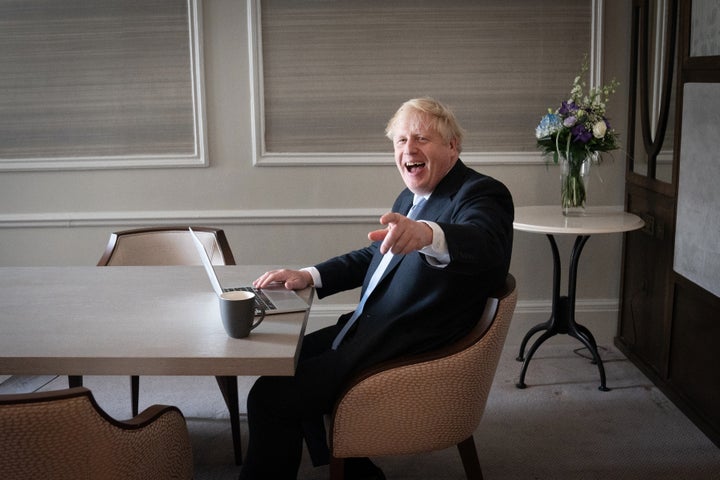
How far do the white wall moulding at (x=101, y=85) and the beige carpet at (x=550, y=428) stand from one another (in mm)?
1133

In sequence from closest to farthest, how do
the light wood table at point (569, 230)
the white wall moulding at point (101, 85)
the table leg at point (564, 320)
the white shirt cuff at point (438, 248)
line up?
the white shirt cuff at point (438, 248), the light wood table at point (569, 230), the table leg at point (564, 320), the white wall moulding at point (101, 85)

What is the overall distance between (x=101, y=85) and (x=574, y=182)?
230 cm

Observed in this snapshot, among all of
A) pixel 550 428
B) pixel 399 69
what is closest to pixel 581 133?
pixel 399 69

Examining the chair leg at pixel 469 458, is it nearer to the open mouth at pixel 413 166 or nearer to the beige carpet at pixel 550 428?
the beige carpet at pixel 550 428

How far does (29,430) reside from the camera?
1391mm

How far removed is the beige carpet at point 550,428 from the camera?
2.77 metres

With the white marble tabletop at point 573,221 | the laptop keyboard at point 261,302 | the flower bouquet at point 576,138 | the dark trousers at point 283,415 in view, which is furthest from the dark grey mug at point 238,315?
the flower bouquet at point 576,138

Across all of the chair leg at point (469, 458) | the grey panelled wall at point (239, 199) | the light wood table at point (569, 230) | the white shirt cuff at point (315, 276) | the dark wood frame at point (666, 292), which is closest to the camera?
the chair leg at point (469, 458)

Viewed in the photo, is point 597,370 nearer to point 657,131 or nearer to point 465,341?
point 657,131

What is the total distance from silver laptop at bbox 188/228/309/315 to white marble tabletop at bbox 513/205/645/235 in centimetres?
131

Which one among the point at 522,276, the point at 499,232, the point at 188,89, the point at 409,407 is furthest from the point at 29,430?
the point at 522,276

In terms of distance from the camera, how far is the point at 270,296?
7.55ft

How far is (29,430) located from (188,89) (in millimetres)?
2714

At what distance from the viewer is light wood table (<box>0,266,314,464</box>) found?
1.77 metres
